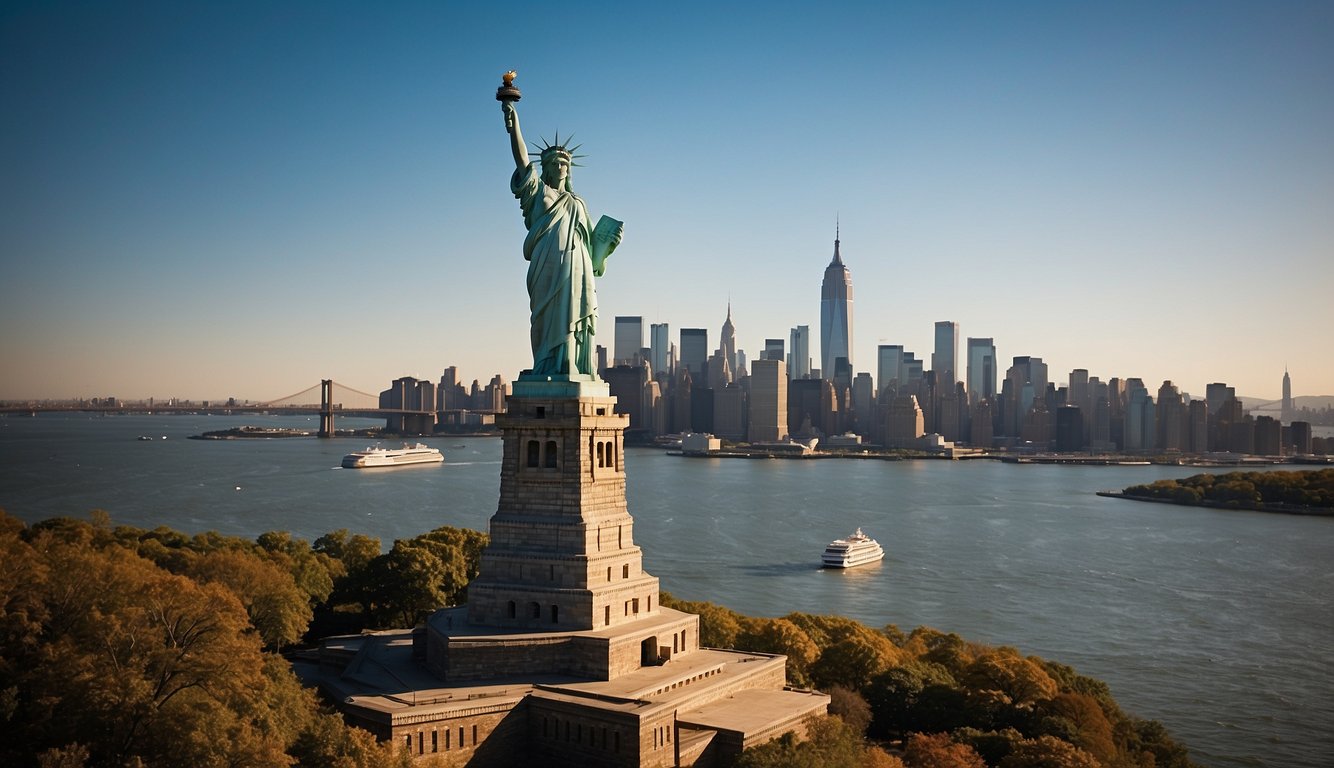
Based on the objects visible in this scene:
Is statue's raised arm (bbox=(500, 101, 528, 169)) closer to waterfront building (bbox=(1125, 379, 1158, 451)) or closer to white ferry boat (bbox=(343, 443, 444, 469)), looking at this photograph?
white ferry boat (bbox=(343, 443, 444, 469))

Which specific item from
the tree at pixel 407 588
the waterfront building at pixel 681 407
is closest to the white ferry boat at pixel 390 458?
the waterfront building at pixel 681 407

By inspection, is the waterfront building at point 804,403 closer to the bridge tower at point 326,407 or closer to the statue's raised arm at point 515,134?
the bridge tower at point 326,407

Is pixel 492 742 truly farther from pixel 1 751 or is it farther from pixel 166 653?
pixel 1 751

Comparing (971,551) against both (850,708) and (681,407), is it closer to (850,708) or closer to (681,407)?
(850,708)

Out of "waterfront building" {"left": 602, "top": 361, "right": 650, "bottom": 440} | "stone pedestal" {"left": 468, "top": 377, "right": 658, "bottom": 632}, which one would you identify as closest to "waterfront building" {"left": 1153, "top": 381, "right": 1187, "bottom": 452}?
"waterfront building" {"left": 602, "top": 361, "right": 650, "bottom": 440}

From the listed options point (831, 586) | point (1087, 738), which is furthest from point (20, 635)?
point (831, 586)
